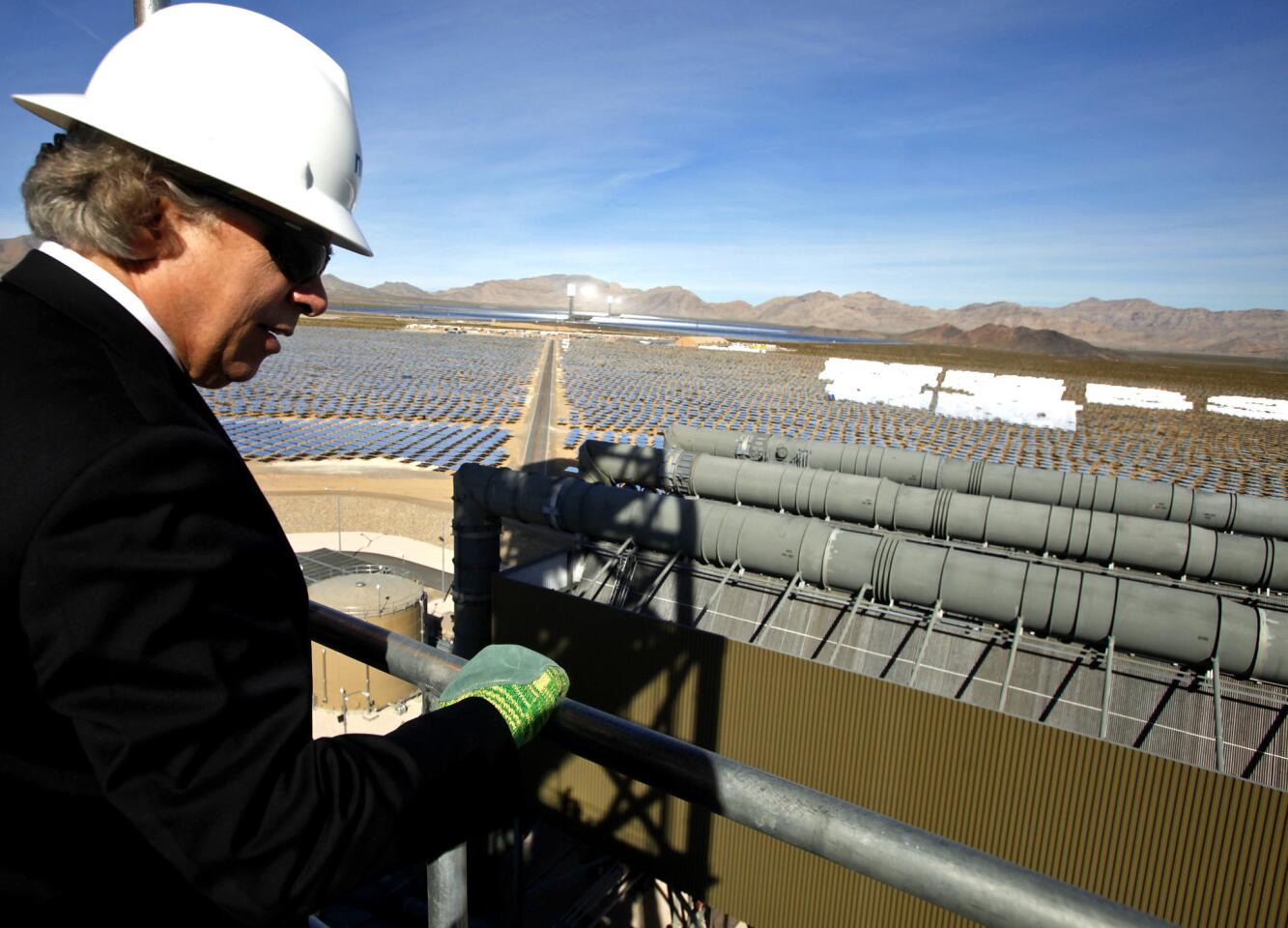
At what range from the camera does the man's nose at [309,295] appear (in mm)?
1744

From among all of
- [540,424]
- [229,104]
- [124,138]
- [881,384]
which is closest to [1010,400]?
[881,384]

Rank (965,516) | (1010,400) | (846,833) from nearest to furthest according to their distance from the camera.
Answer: (846,833) → (965,516) → (1010,400)

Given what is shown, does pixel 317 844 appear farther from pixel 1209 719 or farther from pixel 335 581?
pixel 335 581

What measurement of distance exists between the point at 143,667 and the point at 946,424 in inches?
2340

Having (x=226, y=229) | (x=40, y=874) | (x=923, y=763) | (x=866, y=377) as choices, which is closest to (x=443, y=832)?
(x=40, y=874)

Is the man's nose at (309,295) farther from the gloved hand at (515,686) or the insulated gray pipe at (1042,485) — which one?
the insulated gray pipe at (1042,485)

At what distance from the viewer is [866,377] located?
80.2 metres

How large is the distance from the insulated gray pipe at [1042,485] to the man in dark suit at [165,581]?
20031mm

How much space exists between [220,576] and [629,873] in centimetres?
1185

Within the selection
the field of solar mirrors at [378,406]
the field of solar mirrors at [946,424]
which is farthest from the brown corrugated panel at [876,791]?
the field of solar mirrors at [946,424]

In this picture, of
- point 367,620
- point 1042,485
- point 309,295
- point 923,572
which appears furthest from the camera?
point 1042,485

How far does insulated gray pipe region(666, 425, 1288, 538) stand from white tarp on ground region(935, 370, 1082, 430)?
42624 mm

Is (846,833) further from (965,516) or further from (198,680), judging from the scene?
(965,516)

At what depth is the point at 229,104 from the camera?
165 centimetres
